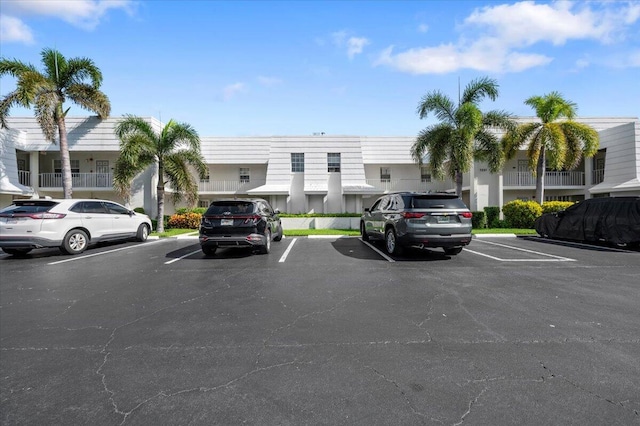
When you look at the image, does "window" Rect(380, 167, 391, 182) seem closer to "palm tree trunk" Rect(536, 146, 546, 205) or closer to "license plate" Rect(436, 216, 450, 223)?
"palm tree trunk" Rect(536, 146, 546, 205)

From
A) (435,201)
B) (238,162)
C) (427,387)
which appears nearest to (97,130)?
(238,162)

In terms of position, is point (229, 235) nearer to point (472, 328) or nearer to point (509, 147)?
point (472, 328)

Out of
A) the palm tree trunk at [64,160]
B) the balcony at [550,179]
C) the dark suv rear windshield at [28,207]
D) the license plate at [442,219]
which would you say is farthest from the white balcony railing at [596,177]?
the palm tree trunk at [64,160]

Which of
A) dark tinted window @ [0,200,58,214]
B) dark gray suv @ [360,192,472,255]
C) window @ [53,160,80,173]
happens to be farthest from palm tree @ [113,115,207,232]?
dark gray suv @ [360,192,472,255]

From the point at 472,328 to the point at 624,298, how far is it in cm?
338

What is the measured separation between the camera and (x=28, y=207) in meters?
9.84

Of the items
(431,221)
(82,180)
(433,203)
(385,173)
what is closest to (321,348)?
(431,221)

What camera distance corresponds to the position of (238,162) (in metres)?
28.0

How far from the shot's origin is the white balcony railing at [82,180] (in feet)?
77.3

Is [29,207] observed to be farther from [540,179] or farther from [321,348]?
[540,179]

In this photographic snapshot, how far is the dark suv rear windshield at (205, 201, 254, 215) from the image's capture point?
31.4 feet

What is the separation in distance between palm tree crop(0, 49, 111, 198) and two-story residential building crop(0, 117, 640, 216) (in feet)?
11.8

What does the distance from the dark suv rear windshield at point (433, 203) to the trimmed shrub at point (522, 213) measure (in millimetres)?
12944

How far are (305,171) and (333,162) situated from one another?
2406mm
